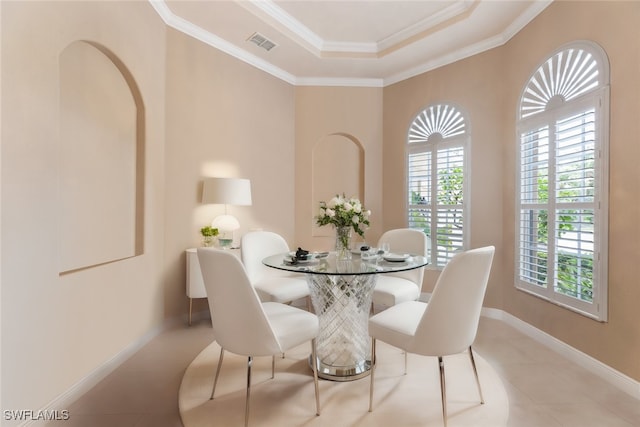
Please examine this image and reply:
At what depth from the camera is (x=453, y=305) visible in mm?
1645

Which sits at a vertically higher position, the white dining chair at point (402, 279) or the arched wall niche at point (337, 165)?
the arched wall niche at point (337, 165)

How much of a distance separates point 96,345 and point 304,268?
1.56m

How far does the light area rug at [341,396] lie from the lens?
178 cm

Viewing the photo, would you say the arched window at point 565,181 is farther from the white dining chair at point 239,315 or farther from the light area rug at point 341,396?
the white dining chair at point 239,315

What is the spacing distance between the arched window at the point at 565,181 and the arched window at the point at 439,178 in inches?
25.5

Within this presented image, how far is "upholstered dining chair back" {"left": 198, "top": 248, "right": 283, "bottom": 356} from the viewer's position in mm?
1609

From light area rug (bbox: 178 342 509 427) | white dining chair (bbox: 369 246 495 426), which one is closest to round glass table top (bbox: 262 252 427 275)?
white dining chair (bbox: 369 246 495 426)

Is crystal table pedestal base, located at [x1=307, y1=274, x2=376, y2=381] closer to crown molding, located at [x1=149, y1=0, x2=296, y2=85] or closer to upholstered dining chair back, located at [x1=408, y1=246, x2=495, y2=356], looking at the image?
upholstered dining chair back, located at [x1=408, y1=246, x2=495, y2=356]

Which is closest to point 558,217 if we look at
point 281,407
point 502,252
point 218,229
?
point 502,252

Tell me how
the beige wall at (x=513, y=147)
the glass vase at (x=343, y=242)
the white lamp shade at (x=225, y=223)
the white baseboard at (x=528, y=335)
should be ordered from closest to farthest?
the white baseboard at (x=528, y=335)
the beige wall at (x=513, y=147)
the glass vase at (x=343, y=242)
the white lamp shade at (x=225, y=223)

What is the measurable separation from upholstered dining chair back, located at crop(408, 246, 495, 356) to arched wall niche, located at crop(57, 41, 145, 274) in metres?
2.26

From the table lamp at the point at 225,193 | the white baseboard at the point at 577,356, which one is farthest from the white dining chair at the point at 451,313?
the table lamp at the point at 225,193

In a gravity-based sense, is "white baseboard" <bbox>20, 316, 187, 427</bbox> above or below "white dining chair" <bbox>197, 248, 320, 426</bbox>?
below

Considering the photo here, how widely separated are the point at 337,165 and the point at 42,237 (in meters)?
3.31
